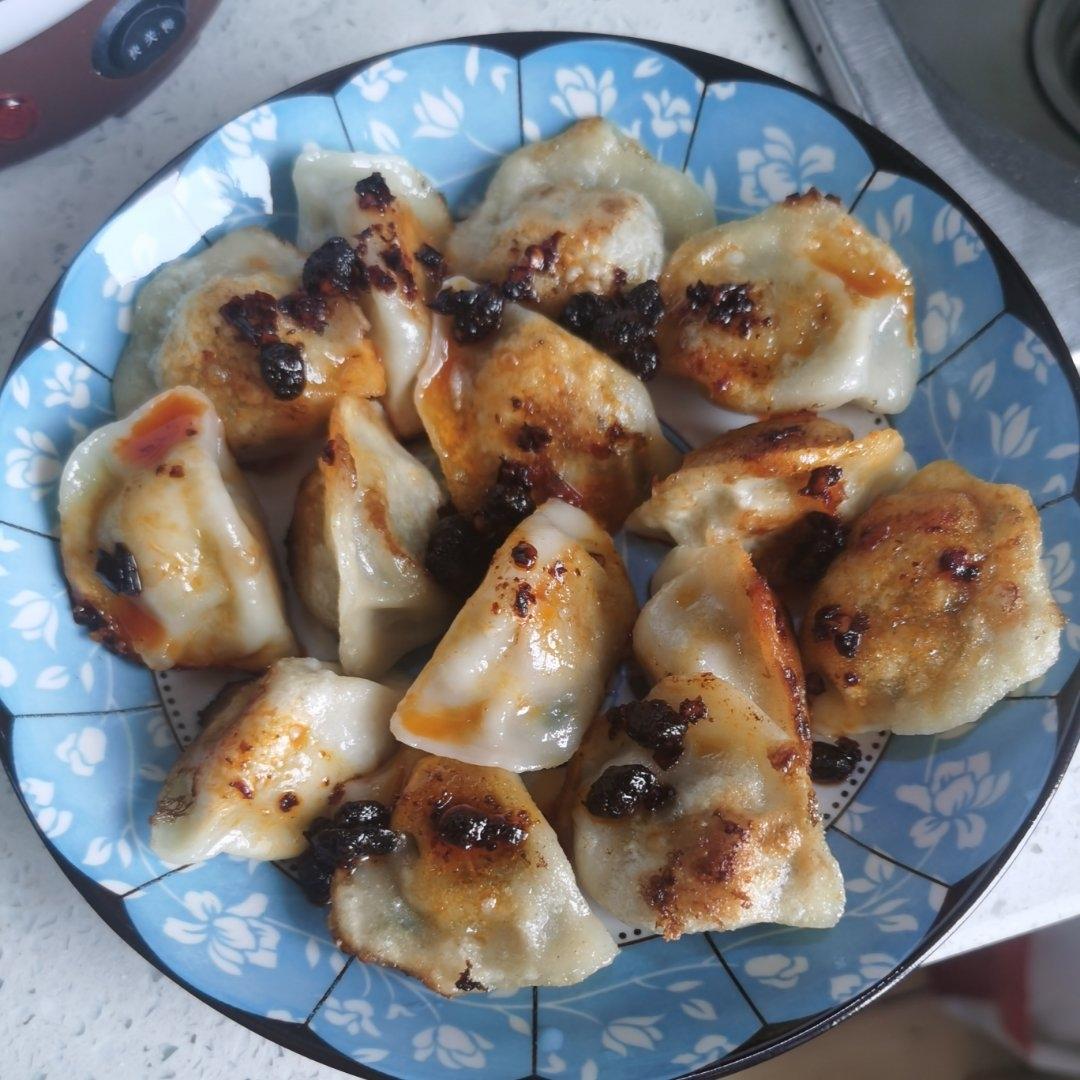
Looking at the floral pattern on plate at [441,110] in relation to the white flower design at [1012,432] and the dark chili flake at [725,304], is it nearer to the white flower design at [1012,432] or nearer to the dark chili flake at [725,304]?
the dark chili flake at [725,304]

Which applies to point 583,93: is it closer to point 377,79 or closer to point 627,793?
point 377,79

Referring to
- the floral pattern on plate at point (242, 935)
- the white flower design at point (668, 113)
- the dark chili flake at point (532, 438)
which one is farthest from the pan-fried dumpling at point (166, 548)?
the white flower design at point (668, 113)

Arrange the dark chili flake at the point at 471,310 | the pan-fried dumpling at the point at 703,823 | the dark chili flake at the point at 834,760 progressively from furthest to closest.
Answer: the dark chili flake at the point at 471,310
the dark chili flake at the point at 834,760
the pan-fried dumpling at the point at 703,823

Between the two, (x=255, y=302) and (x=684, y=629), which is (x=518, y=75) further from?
(x=684, y=629)

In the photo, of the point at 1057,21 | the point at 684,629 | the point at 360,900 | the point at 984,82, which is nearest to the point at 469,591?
the point at 684,629

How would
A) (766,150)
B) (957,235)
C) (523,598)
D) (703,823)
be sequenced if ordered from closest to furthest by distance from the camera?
1. (703,823)
2. (523,598)
3. (957,235)
4. (766,150)

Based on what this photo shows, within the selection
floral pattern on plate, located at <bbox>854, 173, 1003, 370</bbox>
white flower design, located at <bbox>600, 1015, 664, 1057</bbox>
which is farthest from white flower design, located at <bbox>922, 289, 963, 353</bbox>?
white flower design, located at <bbox>600, 1015, 664, 1057</bbox>

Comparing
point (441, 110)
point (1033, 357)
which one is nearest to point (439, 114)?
point (441, 110)

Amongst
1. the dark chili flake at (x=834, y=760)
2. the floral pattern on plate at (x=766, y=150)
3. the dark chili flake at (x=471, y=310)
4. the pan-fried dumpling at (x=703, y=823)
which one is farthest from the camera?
the floral pattern on plate at (x=766, y=150)
